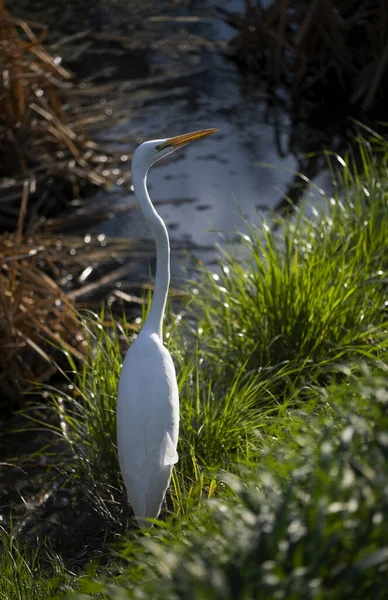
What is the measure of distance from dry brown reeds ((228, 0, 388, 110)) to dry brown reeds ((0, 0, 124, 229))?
203 centimetres

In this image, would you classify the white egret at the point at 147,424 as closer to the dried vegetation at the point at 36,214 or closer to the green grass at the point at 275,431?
the green grass at the point at 275,431

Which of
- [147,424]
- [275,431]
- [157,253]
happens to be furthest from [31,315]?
[275,431]

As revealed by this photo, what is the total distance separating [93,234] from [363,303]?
8.28 feet

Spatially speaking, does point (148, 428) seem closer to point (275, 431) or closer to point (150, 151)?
point (275, 431)

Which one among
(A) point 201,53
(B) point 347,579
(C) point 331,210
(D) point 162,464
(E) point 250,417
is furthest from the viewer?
(A) point 201,53

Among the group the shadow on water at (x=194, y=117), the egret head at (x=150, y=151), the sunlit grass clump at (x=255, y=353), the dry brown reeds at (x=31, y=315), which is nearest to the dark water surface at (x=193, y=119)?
the shadow on water at (x=194, y=117)

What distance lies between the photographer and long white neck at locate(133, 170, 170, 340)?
245 centimetres

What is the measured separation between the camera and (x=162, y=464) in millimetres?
2275

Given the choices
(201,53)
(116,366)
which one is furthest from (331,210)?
(201,53)

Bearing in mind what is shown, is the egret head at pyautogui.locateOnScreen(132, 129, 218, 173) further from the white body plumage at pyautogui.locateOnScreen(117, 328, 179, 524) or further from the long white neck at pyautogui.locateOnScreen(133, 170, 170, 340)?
the white body plumage at pyautogui.locateOnScreen(117, 328, 179, 524)

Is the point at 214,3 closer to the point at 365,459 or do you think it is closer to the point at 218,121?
the point at 218,121

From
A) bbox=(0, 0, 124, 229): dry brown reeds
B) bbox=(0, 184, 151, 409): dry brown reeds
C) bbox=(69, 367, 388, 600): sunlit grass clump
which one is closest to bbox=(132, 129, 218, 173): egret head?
bbox=(0, 184, 151, 409): dry brown reeds

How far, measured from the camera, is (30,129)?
5.15 metres

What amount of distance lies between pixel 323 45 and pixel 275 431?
5.07 metres
